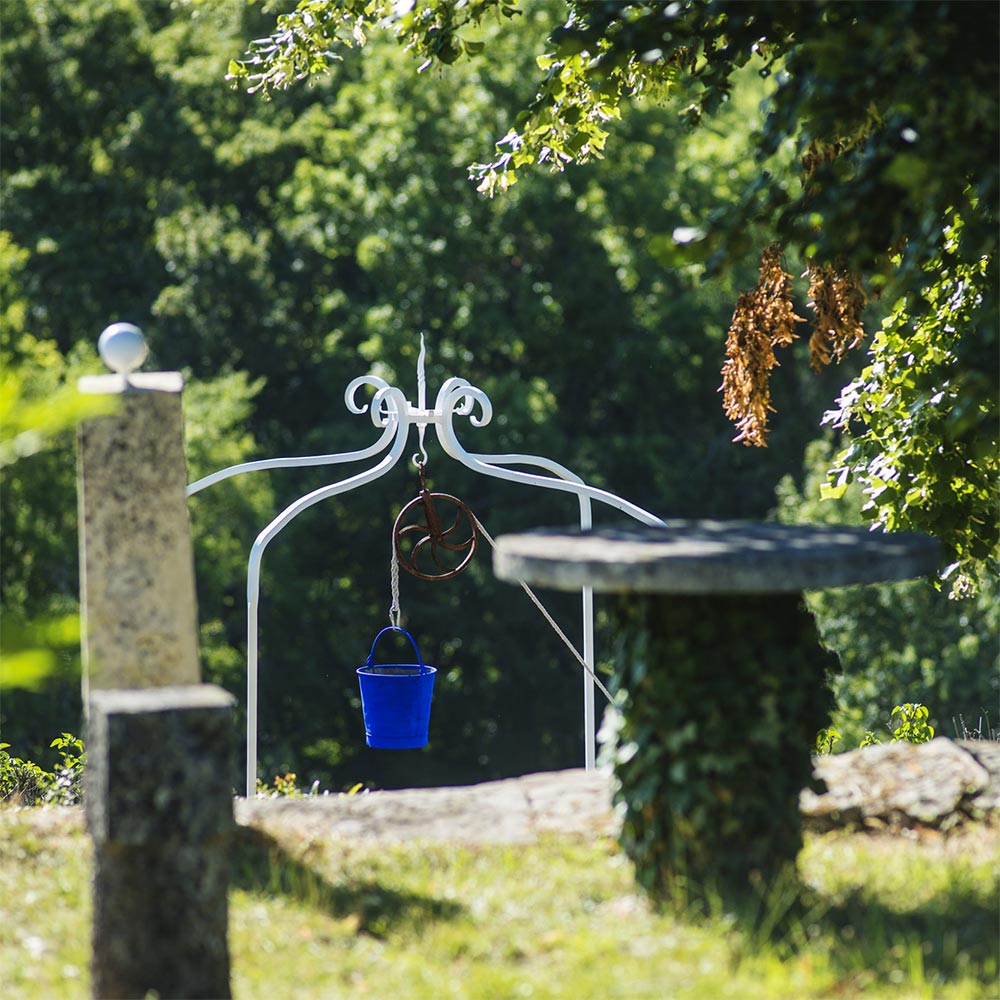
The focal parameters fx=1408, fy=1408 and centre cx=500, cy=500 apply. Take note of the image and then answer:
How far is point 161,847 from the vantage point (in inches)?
131

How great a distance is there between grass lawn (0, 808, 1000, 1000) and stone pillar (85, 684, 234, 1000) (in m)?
0.18

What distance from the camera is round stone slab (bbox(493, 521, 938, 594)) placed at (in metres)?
3.44

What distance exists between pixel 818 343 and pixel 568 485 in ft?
3.87

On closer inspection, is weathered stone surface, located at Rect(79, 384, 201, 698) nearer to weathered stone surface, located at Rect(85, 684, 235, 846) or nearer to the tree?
weathered stone surface, located at Rect(85, 684, 235, 846)

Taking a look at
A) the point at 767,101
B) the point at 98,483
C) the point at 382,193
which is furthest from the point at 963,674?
the point at 98,483

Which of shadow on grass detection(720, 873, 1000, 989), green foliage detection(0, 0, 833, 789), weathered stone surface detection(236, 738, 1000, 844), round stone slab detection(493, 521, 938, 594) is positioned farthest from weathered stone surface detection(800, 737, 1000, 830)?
green foliage detection(0, 0, 833, 789)

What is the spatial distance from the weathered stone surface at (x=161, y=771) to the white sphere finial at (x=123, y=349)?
45.5 inches

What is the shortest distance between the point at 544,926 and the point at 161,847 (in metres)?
1.03

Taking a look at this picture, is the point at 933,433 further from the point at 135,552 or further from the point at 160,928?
the point at 160,928

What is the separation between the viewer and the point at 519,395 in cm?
1819

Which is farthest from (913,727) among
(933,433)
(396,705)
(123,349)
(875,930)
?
(123,349)

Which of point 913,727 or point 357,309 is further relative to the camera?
point 357,309

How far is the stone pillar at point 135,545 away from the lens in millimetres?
3930

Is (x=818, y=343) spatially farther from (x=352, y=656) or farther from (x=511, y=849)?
(x=352, y=656)
